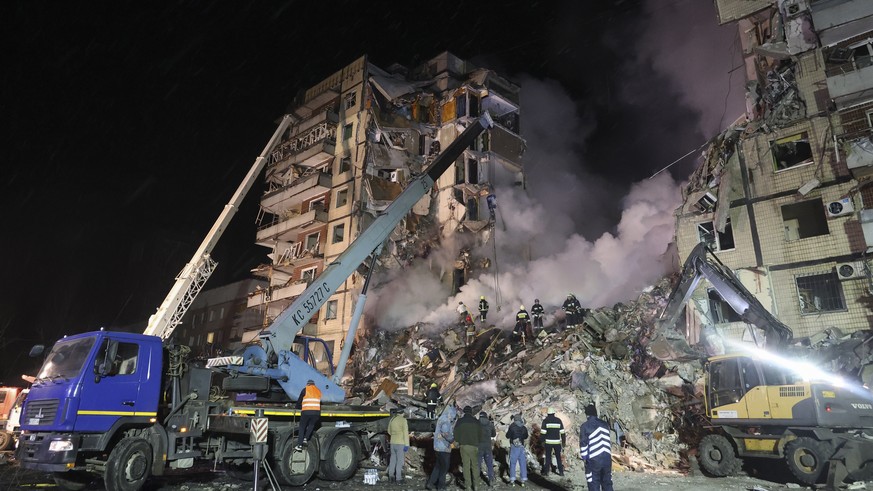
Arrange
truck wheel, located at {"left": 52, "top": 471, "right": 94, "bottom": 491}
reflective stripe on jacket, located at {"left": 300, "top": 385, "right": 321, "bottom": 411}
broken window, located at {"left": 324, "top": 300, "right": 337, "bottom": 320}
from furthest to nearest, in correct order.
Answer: broken window, located at {"left": 324, "top": 300, "right": 337, "bottom": 320}, reflective stripe on jacket, located at {"left": 300, "top": 385, "right": 321, "bottom": 411}, truck wheel, located at {"left": 52, "top": 471, "right": 94, "bottom": 491}

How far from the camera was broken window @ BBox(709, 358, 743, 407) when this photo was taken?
457 inches

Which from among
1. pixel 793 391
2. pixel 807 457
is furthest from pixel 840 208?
pixel 807 457

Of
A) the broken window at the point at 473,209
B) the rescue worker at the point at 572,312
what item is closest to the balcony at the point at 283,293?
the broken window at the point at 473,209

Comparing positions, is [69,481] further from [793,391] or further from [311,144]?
[311,144]

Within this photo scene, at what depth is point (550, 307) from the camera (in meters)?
28.8

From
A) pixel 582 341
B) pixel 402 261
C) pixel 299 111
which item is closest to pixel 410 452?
pixel 582 341

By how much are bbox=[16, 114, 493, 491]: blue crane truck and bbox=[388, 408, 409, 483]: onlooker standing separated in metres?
0.92

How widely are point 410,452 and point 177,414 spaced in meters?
6.04

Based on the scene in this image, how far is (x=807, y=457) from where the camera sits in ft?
33.7

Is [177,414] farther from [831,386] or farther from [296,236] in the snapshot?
[296,236]

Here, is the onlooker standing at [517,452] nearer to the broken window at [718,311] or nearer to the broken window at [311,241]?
the broken window at [718,311]

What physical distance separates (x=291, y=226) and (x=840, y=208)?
102ft

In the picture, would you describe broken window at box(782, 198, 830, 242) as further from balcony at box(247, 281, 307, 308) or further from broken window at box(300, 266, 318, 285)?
broken window at box(300, 266, 318, 285)

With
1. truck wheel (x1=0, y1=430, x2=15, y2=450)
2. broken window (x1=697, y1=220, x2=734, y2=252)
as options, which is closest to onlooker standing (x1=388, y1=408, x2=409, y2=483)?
truck wheel (x1=0, y1=430, x2=15, y2=450)
